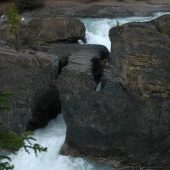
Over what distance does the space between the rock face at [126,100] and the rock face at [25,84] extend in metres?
2.04

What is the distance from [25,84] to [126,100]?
615 cm

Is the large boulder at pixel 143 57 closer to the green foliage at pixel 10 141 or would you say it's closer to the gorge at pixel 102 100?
the gorge at pixel 102 100

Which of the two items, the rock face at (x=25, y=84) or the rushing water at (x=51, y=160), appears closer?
the rushing water at (x=51, y=160)

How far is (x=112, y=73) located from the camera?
24.3 metres

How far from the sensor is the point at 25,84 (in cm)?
2620

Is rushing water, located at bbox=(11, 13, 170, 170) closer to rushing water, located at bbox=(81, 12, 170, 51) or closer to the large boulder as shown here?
the large boulder

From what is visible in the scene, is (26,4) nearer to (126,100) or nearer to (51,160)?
(51,160)

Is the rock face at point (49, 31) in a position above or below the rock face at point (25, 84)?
above

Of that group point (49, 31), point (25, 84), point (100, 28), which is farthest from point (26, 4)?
point (25, 84)

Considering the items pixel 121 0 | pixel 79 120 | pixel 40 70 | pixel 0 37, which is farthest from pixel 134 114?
pixel 121 0

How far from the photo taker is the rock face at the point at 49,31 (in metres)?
31.5

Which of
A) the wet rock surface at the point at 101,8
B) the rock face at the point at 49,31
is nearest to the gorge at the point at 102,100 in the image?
the rock face at the point at 49,31

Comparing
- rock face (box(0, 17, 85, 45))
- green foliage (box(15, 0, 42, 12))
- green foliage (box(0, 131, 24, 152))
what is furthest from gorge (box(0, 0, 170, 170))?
green foliage (box(15, 0, 42, 12))

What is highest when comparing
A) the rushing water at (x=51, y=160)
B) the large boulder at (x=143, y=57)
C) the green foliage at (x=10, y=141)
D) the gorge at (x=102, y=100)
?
the green foliage at (x=10, y=141)
